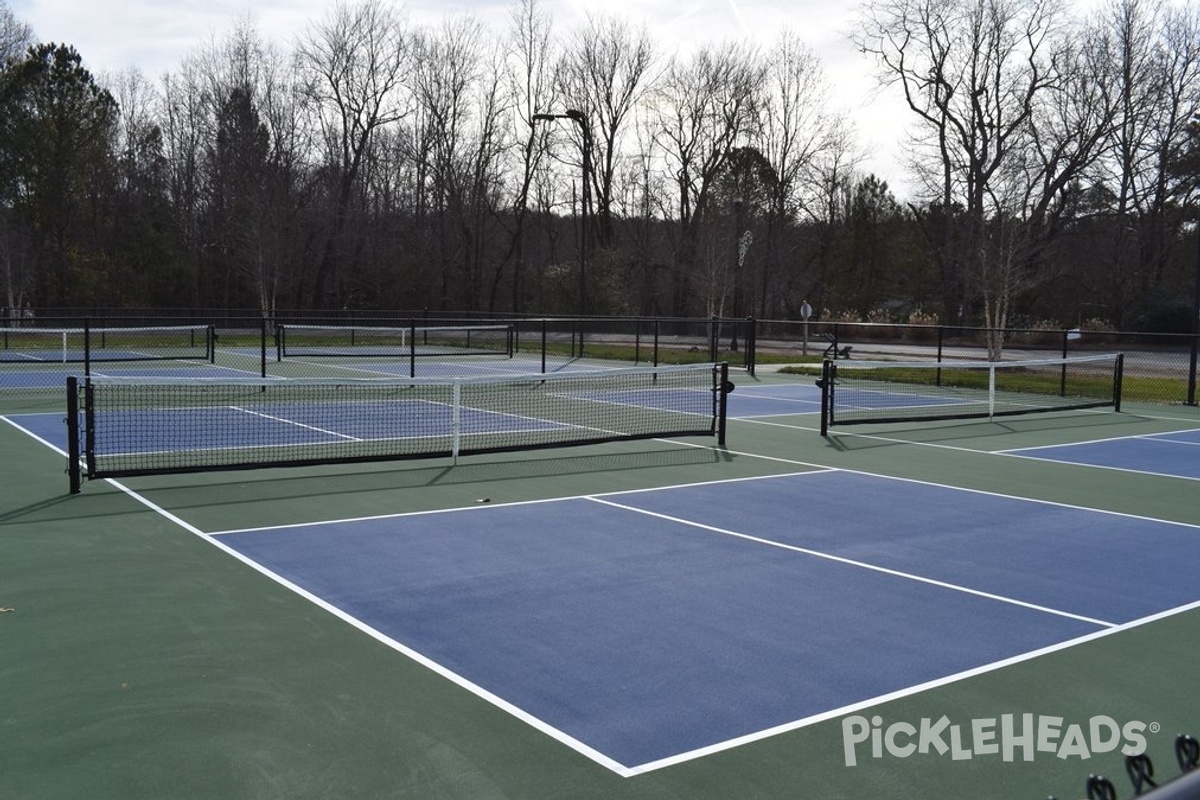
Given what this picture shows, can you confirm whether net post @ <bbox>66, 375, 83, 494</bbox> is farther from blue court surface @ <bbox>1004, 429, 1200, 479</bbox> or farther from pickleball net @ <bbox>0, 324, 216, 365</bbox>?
pickleball net @ <bbox>0, 324, 216, 365</bbox>

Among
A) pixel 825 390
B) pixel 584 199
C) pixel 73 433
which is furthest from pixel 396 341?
pixel 73 433

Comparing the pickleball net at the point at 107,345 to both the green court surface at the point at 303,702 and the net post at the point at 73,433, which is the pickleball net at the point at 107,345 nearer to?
the net post at the point at 73,433

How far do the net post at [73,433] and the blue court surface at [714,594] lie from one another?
8.38ft

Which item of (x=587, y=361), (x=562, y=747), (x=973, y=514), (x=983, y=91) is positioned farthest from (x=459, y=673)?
(x=983, y=91)

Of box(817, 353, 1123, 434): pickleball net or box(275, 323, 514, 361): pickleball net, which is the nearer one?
box(817, 353, 1123, 434): pickleball net

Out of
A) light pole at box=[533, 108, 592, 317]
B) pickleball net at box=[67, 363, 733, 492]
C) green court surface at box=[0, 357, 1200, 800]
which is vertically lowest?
green court surface at box=[0, 357, 1200, 800]

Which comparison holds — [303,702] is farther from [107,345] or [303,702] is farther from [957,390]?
[107,345]

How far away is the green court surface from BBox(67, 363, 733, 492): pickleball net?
2317 millimetres

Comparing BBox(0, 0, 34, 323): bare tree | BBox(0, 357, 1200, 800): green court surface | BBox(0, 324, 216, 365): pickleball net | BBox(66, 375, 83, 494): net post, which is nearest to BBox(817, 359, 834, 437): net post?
BBox(0, 357, 1200, 800): green court surface

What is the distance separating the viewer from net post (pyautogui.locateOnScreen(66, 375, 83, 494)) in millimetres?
10312

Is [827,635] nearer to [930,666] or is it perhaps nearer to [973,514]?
[930,666]

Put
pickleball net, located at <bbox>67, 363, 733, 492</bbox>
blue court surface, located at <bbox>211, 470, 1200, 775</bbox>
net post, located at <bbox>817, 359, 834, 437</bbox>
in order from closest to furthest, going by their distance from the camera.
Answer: blue court surface, located at <bbox>211, 470, 1200, 775</bbox> → pickleball net, located at <bbox>67, 363, 733, 492</bbox> → net post, located at <bbox>817, 359, 834, 437</bbox>

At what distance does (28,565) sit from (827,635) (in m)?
5.82

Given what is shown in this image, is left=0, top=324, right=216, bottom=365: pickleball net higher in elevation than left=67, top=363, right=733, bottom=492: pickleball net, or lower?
higher
